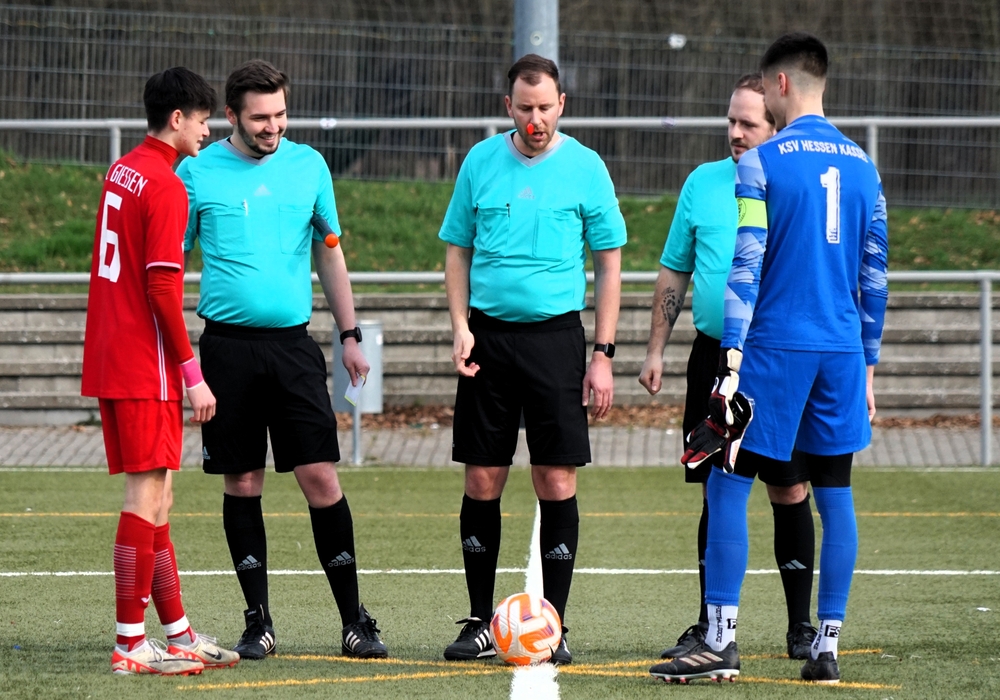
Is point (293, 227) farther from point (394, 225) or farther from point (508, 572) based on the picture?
point (394, 225)

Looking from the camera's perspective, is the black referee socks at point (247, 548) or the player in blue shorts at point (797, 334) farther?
the black referee socks at point (247, 548)

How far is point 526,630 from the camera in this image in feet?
15.2

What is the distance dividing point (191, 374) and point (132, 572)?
0.68 m

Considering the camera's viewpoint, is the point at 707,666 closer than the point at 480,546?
Yes

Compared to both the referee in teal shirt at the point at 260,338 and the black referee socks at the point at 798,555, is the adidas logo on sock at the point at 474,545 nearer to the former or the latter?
the referee in teal shirt at the point at 260,338

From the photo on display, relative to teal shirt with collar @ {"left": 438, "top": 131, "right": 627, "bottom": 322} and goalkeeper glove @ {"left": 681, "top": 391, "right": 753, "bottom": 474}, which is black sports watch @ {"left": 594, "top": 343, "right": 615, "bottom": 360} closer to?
teal shirt with collar @ {"left": 438, "top": 131, "right": 627, "bottom": 322}

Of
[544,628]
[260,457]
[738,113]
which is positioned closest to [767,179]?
[738,113]

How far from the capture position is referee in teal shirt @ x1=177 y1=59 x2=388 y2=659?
4848 mm

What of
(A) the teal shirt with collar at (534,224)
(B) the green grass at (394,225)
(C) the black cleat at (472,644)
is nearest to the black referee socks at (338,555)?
(C) the black cleat at (472,644)

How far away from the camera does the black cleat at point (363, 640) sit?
4.83 meters

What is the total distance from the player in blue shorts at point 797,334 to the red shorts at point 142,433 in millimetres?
1702

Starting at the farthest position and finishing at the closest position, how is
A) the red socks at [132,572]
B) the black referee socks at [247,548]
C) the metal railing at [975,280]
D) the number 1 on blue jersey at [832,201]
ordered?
1. the metal railing at [975,280]
2. the black referee socks at [247,548]
3. the red socks at [132,572]
4. the number 1 on blue jersey at [832,201]

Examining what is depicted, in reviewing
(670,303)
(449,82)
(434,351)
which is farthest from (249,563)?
(449,82)

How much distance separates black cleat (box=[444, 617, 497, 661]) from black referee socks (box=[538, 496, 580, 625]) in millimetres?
260
